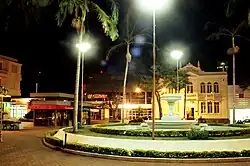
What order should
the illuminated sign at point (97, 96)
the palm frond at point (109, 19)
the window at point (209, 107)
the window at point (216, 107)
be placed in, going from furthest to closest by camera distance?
the illuminated sign at point (97, 96)
the window at point (209, 107)
the window at point (216, 107)
the palm frond at point (109, 19)

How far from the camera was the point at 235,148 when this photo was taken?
16031 millimetres

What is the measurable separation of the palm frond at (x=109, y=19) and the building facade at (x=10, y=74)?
27416 mm

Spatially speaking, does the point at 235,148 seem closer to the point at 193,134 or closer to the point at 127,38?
the point at 193,134

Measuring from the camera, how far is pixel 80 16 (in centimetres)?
2530

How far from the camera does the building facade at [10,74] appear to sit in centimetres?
4973

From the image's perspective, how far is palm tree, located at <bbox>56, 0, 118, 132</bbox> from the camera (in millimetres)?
24297

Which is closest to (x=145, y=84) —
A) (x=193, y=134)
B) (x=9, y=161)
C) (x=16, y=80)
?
(x=16, y=80)

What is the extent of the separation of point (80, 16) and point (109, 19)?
217cm

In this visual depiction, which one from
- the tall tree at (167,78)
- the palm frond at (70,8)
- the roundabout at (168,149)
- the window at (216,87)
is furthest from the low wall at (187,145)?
the window at (216,87)

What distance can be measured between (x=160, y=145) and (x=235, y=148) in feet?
11.4

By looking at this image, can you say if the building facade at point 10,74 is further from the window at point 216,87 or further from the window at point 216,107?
the window at point 216,107

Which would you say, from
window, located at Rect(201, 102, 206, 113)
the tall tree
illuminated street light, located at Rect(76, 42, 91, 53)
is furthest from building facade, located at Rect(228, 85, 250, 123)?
illuminated street light, located at Rect(76, 42, 91, 53)

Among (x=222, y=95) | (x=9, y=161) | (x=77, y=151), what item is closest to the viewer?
(x=9, y=161)

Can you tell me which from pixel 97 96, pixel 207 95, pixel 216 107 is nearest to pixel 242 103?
pixel 216 107
